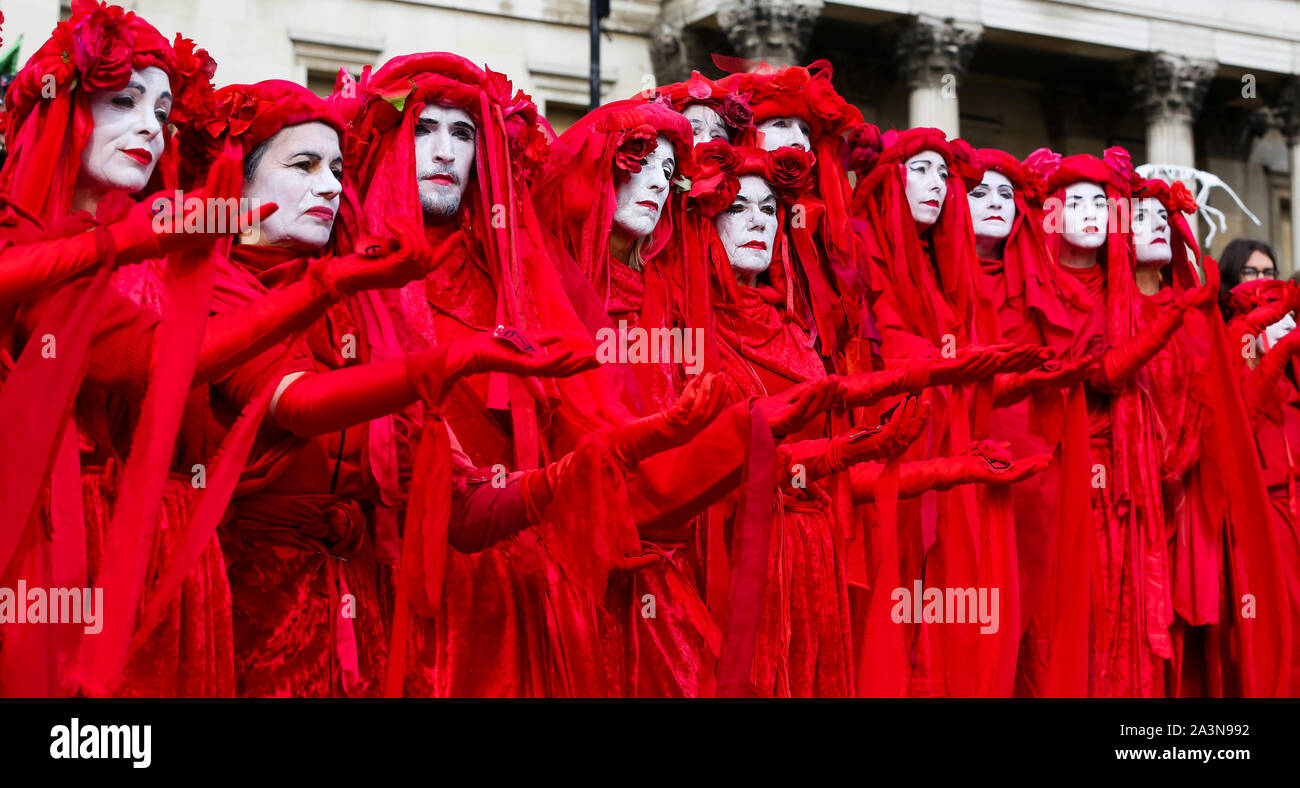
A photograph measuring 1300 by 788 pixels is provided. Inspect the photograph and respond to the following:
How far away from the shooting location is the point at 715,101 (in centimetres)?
656

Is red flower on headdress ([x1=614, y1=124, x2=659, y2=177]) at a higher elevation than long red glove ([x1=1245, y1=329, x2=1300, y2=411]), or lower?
higher

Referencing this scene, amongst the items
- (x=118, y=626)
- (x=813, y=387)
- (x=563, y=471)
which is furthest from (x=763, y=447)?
(x=118, y=626)

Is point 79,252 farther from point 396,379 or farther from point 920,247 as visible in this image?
point 920,247

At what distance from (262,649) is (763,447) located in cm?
125

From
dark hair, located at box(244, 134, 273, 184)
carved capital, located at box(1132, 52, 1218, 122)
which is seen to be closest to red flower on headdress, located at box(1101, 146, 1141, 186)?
dark hair, located at box(244, 134, 273, 184)

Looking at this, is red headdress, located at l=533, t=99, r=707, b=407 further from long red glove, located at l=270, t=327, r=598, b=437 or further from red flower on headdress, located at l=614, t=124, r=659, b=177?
long red glove, located at l=270, t=327, r=598, b=437

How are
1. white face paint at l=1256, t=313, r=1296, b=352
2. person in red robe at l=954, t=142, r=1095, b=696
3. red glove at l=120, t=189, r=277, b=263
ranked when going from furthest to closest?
white face paint at l=1256, t=313, r=1296, b=352 → person in red robe at l=954, t=142, r=1095, b=696 → red glove at l=120, t=189, r=277, b=263

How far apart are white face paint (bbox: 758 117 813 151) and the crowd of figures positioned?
21 mm

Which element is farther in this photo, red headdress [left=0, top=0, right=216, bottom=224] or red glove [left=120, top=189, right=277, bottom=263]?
red headdress [left=0, top=0, right=216, bottom=224]

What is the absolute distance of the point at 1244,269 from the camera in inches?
325

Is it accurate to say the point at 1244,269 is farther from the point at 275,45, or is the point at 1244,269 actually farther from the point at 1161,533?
the point at 275,45

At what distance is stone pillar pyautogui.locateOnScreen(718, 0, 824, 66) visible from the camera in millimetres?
22141

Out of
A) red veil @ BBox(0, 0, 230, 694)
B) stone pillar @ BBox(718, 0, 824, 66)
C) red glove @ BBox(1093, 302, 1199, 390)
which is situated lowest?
red veil @ BBox(0, 0, 230, 694)

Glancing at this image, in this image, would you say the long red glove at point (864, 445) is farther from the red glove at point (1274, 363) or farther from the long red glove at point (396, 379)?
the red glove at point (1274, 363)
